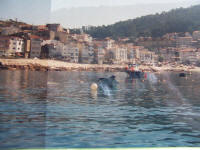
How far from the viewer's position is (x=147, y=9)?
18.1 feet

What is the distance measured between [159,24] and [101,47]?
12.0 ft

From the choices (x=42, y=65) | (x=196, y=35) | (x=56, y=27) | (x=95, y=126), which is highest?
(x=56, y=27)

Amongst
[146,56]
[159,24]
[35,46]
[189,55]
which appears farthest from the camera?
[35,46]

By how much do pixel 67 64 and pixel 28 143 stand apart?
14896mm

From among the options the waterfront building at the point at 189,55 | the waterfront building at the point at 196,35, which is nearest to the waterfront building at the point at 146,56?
the waterfront building at the point at 189,55

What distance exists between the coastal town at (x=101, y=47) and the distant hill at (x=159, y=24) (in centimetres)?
22

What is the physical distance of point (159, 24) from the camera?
25.1ft

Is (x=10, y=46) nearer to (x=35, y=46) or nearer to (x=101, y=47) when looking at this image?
(x=35, y=46)

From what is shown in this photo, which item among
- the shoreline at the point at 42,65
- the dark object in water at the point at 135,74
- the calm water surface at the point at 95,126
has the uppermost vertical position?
the shoreline at the point at 42,65

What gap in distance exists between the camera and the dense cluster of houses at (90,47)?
26.1ft

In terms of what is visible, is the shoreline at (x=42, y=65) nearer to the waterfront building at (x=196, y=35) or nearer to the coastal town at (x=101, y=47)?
the coastal town at (x=101, y=47)

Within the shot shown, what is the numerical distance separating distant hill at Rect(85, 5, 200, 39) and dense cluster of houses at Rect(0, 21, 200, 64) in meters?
0.24

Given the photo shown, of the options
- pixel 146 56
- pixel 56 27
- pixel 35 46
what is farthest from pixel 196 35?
pixel 35 46

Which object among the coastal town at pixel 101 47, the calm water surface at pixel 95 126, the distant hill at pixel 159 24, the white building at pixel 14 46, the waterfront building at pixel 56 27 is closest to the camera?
the calm water surface at pixel 95 126
